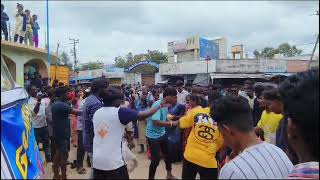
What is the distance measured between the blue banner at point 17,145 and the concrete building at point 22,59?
10651 mm

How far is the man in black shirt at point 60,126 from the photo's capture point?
6.34 metres

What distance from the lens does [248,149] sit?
2102 millimetres

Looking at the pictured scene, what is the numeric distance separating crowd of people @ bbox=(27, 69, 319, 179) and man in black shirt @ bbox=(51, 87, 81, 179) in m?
0.02

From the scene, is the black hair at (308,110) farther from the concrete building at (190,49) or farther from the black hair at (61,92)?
the concrete building at (190,49)

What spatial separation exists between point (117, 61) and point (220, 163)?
233 feet

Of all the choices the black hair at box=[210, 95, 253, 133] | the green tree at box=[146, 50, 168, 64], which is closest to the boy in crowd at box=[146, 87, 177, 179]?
the black hair at box=[210, 95, 253, 133]

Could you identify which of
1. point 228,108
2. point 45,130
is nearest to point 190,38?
point 45,130

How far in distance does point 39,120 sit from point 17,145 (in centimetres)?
624

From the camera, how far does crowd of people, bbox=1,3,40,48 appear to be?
48.6 ft

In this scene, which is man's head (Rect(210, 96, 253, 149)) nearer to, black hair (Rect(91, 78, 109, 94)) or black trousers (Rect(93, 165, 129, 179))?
black trousers (Rect(93, 165, 129, 179))

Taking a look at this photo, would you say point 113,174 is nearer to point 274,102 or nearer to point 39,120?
point 274,102

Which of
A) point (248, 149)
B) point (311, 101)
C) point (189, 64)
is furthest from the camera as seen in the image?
point (189, 64)

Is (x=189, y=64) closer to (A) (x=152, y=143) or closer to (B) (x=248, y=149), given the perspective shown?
(A) (x=152, y=143)

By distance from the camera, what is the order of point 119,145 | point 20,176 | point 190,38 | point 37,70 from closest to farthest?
1. point 20,176
2. point 119,145
3. point 37,70
4. point 190,38
